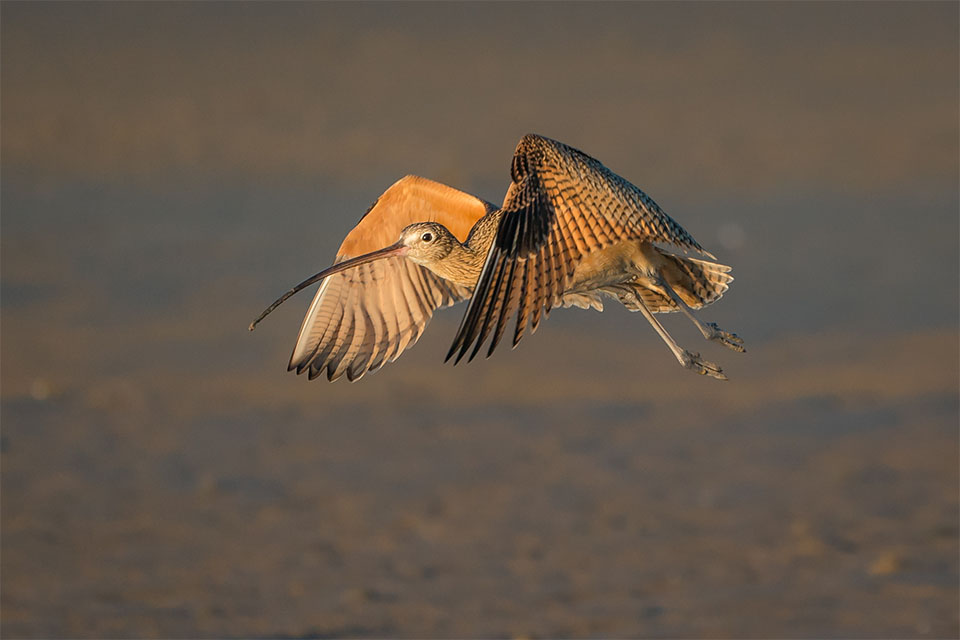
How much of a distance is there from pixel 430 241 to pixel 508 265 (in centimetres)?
145

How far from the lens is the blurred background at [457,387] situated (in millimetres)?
13547

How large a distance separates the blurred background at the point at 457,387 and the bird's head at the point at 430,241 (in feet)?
15.9

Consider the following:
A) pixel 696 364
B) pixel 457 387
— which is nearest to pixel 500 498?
pixel 457 387

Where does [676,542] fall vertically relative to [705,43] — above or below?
below

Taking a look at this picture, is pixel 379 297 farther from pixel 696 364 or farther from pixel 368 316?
pixel 696 364

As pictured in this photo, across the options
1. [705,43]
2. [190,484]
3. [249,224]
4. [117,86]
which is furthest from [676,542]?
[705,43]

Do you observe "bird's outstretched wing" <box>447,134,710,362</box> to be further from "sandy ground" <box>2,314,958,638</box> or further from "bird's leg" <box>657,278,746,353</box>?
"sandy ground" <box>2,314,958,638</box>

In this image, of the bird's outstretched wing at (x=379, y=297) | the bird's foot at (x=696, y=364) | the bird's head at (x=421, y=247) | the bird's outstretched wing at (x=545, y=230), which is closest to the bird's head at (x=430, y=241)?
the bird's head at (x=421, y=247)

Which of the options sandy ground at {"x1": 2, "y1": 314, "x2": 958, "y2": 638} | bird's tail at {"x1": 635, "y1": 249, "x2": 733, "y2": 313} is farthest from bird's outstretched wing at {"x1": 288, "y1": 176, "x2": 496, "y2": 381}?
sandy ground at {"x1": 2, "y1": 314, "x2": 958, "y2": 638}

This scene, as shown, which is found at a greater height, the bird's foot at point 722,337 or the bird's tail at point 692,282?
the bird's tail at point 692,282

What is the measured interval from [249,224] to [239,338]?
11.5ft

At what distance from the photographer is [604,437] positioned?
52.4ft

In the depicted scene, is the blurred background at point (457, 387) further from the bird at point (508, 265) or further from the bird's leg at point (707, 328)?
the bird's leg at point (707, 328)

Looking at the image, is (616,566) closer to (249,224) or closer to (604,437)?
(604,437)
